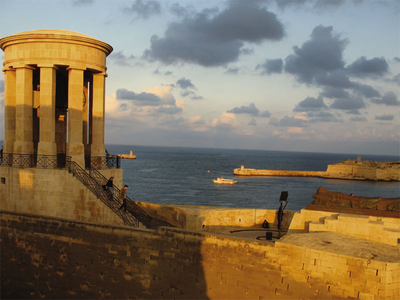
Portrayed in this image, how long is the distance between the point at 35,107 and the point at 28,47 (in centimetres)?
376

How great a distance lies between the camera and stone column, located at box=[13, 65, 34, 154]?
50.5ft

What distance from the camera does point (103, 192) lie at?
14.8m

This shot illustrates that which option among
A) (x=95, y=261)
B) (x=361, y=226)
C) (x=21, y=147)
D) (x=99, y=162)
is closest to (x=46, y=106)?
(x=21, y=147)

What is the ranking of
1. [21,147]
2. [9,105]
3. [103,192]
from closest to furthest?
1. [103,192]
2. [21,147]
3. [9,105]

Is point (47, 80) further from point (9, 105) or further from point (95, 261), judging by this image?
point (95, 261)

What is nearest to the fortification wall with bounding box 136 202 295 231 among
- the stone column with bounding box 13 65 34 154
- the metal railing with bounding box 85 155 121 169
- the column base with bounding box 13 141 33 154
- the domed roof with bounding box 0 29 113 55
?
the metal railing with bounding box 85 155 121 169

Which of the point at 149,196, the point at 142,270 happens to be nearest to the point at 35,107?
the point at 142,270

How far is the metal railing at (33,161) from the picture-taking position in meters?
15.1

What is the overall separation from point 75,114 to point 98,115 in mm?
1526

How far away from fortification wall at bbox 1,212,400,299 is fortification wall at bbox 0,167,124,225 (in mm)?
936

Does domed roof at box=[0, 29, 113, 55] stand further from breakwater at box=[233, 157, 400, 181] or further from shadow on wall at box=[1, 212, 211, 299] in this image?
breakwater at box=[233, 157, 400, 181]

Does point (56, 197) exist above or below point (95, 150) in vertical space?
below

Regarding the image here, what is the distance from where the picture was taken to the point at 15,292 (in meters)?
14.0

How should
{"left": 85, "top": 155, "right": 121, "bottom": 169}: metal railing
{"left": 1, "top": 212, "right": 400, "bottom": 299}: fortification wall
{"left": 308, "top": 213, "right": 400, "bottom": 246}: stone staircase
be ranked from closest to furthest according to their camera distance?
{"left": 1, "top": 212, "right": 400, "bottom": 299}: fortification wall < {"left": 308, "top": 213, "right": 400, "bottom": 246}: stone staircase < {"left": 85, "top": 155, "right": 121, "bottom": 169}: metal railing
